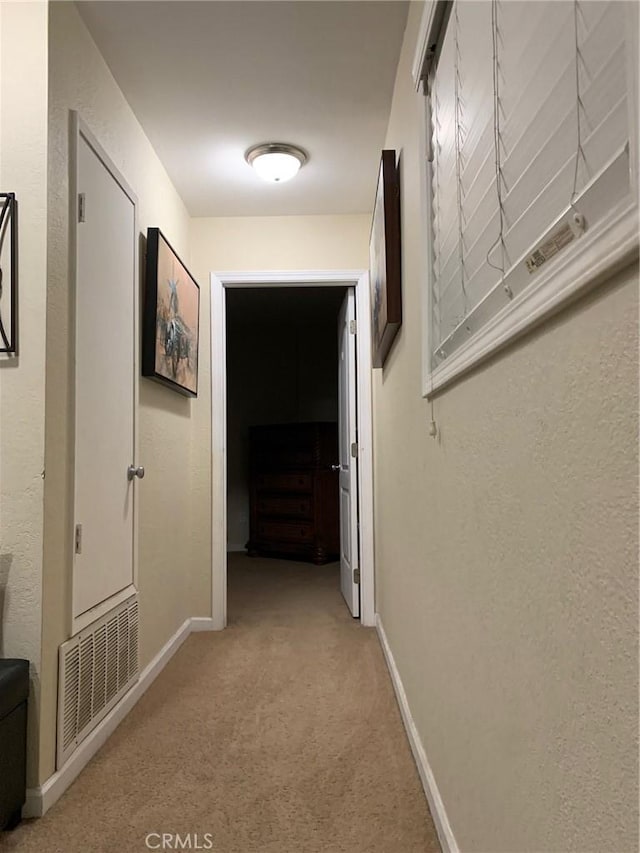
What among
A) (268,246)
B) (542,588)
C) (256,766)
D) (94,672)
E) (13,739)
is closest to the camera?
(542,588)

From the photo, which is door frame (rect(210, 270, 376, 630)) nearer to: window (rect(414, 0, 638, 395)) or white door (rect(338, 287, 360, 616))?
white door (rect(338, 287, 360, 616))

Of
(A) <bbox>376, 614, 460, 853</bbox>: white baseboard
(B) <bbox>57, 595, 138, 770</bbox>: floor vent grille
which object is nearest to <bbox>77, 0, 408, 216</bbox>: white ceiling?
(B) <bbox>57, 595, 138, 770</bbox>: floor vent grille

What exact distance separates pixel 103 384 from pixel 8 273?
496mm

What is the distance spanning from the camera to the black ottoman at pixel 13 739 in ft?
4.55

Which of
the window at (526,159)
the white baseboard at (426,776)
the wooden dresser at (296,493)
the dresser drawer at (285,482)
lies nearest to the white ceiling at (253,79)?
the window at (526,159)

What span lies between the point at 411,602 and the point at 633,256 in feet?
5.17

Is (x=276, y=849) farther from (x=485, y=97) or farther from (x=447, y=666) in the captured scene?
(x=485, y=97)

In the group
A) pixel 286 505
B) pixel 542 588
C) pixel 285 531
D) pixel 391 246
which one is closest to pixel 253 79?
pixel 391 246

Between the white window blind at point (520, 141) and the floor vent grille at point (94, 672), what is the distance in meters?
1.45

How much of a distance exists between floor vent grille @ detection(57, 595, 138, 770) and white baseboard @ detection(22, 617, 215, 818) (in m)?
0.03

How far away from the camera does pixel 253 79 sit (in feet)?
7.13

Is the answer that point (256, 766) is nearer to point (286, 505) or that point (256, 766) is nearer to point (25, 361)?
point (25, 361)

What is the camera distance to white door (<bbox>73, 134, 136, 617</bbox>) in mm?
1810

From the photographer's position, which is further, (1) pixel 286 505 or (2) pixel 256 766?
(1) pixel 286 505
